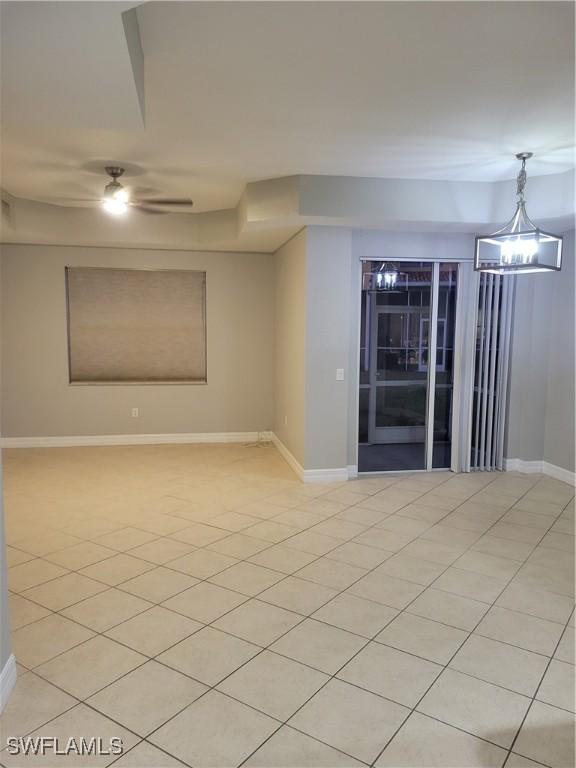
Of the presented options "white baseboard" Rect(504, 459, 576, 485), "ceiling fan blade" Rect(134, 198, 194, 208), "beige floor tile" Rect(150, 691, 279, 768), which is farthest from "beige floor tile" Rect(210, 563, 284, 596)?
"white baseboard" Rect(504, 459, 576, 485)

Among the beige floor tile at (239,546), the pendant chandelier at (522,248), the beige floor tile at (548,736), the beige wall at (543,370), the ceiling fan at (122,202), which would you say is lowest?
the beige floor tile at (548,736)

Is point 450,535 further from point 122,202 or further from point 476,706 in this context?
point 122,202

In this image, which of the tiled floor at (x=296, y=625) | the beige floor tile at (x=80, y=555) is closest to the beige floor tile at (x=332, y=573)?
the tiled floor at (x=296, y=625)

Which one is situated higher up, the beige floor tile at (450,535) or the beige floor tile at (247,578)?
the beige floor tile at (450,535)

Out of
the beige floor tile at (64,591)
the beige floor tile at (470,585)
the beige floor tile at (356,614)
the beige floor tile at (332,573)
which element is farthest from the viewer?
the beige floor tile at (332,573)

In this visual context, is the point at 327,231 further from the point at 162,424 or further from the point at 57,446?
the point at 57,446

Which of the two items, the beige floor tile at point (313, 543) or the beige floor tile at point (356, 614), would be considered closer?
the beige floor tile at point (356, 614)

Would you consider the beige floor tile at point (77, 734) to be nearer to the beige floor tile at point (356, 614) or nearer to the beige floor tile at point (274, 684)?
the beige floor tile at point (274, 684)

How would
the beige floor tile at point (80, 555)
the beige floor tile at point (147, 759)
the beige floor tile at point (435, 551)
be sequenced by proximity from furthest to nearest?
the beige floor tile at point (435, 551) < the beige floor tile at point (80, 555) < the beige floor tile at point (147, 759)

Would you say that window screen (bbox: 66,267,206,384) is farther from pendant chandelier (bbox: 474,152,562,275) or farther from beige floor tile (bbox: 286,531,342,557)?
pendant chandelier (bbox: 474,152,562,275)

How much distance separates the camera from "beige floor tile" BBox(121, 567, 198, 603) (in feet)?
10.3

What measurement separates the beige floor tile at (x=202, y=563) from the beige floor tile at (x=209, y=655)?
0.67 meters

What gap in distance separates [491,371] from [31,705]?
5021 millimetres

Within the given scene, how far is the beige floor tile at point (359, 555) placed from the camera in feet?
11.8
